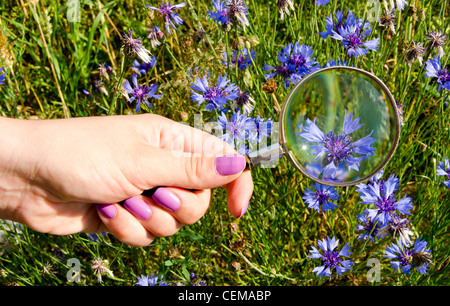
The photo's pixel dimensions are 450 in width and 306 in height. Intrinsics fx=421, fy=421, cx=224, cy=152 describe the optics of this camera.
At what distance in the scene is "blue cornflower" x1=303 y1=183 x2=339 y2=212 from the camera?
4.44 ft

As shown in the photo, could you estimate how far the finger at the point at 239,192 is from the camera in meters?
1.13

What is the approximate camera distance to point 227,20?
1312 millimetres

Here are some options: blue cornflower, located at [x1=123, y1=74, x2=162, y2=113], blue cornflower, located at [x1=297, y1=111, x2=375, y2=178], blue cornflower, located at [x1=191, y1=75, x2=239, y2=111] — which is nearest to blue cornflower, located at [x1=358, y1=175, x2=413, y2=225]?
blue cornflower, located at [x1=297, y1=111, x2=375, y2=178]

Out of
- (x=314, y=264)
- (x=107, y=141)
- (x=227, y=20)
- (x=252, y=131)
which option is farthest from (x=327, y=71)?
(x=314, y=264)

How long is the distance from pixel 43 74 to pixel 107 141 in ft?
4.28

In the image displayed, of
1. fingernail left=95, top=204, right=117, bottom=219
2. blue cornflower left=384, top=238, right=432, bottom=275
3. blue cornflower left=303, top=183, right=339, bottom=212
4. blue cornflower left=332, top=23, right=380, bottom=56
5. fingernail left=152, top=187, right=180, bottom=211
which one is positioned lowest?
blue cornflower left=384, top=238, right=432, bottom=275

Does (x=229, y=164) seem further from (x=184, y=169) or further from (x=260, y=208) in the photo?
(x=260, y=208)

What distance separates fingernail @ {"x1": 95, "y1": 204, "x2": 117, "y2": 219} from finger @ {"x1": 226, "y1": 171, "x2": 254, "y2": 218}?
31cm

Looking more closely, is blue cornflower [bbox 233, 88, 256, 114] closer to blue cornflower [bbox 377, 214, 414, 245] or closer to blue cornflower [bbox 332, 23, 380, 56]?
blue cornflower [bbox 332, 23, 380, 56]

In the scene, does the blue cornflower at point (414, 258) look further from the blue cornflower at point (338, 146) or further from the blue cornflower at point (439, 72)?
the blue cornflower at point (439, 72)

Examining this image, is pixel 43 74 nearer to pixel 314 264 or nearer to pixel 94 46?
pixel 94 46
